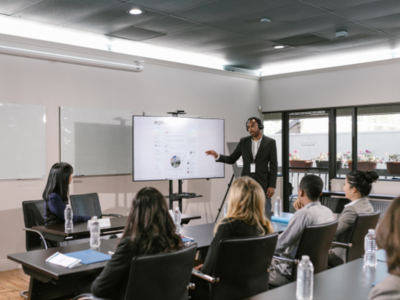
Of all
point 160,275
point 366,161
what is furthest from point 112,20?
point 366,161

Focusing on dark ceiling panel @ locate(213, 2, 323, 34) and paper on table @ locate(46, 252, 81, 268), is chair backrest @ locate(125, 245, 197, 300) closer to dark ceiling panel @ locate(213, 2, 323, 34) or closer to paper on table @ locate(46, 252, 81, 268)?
paper on table @ locate(46, 252, 81, 268)

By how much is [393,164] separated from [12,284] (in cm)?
557

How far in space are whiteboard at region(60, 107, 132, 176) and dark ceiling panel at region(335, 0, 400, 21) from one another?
325 cm

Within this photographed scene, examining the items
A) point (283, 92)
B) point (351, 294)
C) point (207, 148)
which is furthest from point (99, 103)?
point (351, 294)

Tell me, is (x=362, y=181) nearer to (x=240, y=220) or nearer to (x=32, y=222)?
(x=240, y=220)

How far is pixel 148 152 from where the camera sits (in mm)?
5805

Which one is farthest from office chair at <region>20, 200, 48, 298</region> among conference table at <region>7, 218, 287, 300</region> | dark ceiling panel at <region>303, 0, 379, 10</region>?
dark ceiling panel at <region>303, 0, 379, 10</region>

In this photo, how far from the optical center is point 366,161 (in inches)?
273

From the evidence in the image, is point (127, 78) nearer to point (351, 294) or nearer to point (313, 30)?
point (313, 30)

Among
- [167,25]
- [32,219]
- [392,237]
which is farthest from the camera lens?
[167,25]

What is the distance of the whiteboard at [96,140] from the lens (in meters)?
5.57

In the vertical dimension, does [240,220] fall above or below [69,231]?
above

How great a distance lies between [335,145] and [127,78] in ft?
12.2

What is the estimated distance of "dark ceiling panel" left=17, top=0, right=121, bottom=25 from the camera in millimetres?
4230
